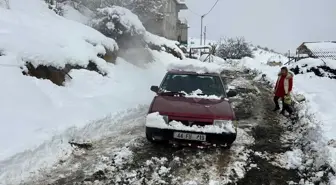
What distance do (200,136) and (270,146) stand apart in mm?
1935

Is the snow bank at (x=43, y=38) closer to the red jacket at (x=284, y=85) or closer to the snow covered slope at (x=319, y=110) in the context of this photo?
the red jacket at (x=284, y=85)

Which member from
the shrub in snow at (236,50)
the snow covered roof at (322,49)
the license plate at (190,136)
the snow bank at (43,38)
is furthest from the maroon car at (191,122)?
the shrub in snow at (236,50)

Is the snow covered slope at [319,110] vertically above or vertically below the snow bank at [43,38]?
below

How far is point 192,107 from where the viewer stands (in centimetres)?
555

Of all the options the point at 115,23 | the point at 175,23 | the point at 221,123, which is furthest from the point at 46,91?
the point at 175,23

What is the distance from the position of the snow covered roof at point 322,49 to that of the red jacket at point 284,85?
843 inches

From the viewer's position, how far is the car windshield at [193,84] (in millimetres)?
6422

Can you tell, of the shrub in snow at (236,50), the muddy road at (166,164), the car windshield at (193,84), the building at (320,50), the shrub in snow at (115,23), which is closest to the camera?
the muddy road at (166,164)

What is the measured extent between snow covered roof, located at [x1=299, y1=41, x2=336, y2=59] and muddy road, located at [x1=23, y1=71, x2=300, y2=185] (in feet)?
84.2

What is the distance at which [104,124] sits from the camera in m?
7.08

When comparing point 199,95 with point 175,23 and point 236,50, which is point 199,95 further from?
point 236,50

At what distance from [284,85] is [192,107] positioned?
4592mm

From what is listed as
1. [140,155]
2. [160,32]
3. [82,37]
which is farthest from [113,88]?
[160,32]

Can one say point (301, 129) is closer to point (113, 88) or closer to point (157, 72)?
point (113, 88)
